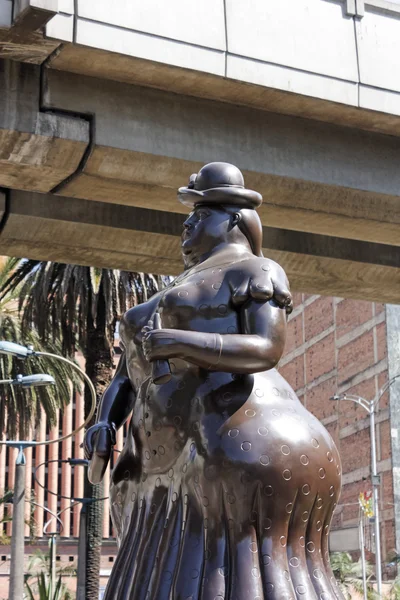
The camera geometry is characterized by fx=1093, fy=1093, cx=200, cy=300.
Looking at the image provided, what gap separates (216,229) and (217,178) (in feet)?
0.75

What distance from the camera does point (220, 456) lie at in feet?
13.6

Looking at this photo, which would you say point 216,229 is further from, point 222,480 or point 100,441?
point 222,480

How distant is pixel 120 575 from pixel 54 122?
6488mm

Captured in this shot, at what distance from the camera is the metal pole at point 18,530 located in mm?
19234

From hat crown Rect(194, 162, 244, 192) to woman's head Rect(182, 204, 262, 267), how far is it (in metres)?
0.09

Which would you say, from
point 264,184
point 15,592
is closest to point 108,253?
point 264,184

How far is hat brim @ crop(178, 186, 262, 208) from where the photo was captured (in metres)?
4.74

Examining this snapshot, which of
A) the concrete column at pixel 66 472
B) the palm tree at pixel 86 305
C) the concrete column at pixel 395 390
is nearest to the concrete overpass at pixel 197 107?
the palm tree at pixel 86 305

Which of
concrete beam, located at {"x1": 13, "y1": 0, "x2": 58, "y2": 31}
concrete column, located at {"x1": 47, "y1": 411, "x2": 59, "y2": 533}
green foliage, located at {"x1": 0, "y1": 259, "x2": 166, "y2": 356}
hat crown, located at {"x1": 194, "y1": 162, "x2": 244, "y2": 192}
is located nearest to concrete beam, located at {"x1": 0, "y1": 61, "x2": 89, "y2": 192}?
concrete beam, located at {"x1": 13, "y1": 0, "x2": 58, "y2": 31}

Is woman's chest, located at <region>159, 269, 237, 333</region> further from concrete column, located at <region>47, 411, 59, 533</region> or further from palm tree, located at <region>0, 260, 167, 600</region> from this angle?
concrete column, located at <region>47, 411, 59, 533</region>

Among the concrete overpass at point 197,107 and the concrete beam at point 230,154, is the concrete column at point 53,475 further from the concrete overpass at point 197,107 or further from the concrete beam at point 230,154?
the concrete beam at point 230,154

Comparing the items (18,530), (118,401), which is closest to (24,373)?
(18,530)

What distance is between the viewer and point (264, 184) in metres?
11.6

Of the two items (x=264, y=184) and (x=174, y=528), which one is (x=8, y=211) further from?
→ (x=174, y=528)
